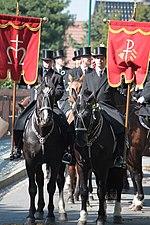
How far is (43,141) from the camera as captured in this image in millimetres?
11859

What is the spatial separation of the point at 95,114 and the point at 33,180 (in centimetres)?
158

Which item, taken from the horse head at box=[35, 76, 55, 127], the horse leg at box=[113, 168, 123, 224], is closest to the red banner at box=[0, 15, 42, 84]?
the horse head at box=[35, 76, 55, 127]

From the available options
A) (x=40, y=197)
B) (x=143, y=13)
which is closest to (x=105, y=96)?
(x=40, y=197)

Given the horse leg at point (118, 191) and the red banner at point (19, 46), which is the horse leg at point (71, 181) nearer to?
the horse leg at point (118, 191)

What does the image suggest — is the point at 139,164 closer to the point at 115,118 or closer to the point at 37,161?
the point at 115,118

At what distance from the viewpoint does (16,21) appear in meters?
12.6

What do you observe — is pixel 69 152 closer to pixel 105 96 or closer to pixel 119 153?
pixel 119 153

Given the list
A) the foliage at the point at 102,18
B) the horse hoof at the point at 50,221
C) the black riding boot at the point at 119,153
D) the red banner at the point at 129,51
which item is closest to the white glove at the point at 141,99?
the red banner at the point at 129,51

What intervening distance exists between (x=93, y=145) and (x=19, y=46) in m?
2.23

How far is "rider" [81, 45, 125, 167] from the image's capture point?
12469mm

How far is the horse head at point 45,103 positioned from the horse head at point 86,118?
42 centimetres

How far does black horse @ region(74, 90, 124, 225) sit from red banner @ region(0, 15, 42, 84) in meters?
1.45

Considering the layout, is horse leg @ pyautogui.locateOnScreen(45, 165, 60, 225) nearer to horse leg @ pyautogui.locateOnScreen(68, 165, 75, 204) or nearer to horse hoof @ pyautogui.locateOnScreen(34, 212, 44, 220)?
horse hoof @ pyautogui.locateOnScreen(34, 212, 44, 220)

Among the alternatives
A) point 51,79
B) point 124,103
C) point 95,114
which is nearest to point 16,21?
point 51,79
